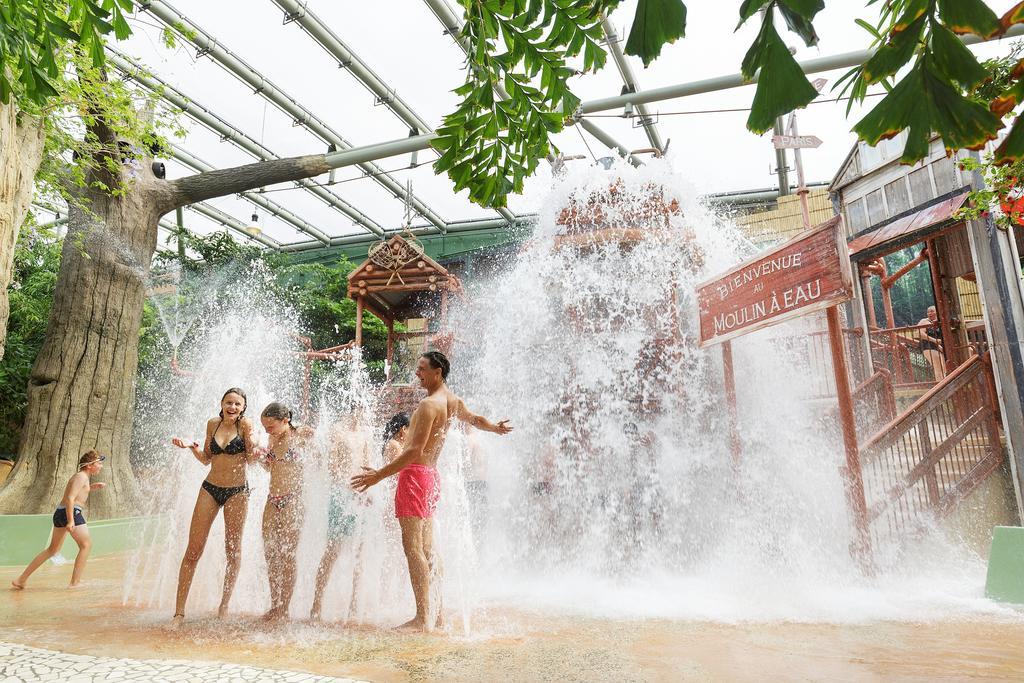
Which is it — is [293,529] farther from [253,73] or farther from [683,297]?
[253,73]

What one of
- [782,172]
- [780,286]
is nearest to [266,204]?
[782,172]

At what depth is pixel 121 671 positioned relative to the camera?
2.87 m

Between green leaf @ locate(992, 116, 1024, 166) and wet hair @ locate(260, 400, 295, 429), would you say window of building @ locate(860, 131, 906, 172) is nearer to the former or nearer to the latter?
green leaf @ locate(992, 116, 1024, 166)

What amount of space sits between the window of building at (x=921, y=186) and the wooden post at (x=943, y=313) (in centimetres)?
78

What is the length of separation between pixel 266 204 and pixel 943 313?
18217mm

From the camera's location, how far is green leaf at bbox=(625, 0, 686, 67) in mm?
1328

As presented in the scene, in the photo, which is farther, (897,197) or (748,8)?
(897,197)

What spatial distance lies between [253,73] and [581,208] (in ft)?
26.8

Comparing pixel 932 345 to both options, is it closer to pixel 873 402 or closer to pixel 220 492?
pixel 873 402

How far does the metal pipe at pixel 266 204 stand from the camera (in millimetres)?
15523

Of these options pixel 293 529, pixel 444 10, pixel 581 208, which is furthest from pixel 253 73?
pixel 293 529

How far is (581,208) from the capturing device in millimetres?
8773

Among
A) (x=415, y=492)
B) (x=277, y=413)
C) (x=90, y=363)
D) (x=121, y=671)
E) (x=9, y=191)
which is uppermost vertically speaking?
(x=9, y=191)

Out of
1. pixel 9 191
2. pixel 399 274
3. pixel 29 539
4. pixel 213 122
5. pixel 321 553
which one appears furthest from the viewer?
pixel 213 122
